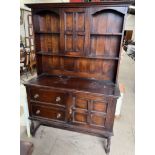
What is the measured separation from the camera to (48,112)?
1839 mm

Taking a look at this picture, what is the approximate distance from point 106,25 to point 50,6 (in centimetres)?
75

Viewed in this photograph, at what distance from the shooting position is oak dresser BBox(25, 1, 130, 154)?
161 cm

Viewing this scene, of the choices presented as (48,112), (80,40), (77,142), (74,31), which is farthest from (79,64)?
(77,142)

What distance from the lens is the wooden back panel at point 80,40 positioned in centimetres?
169

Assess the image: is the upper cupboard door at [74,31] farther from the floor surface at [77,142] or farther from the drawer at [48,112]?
the floor surface at [77,142]

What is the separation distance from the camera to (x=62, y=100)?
171 cm

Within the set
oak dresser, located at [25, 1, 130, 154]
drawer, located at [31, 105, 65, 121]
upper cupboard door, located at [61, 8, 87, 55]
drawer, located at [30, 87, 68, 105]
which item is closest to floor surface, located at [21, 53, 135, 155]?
oak dresser, located at [25, 1, 130, 154]
